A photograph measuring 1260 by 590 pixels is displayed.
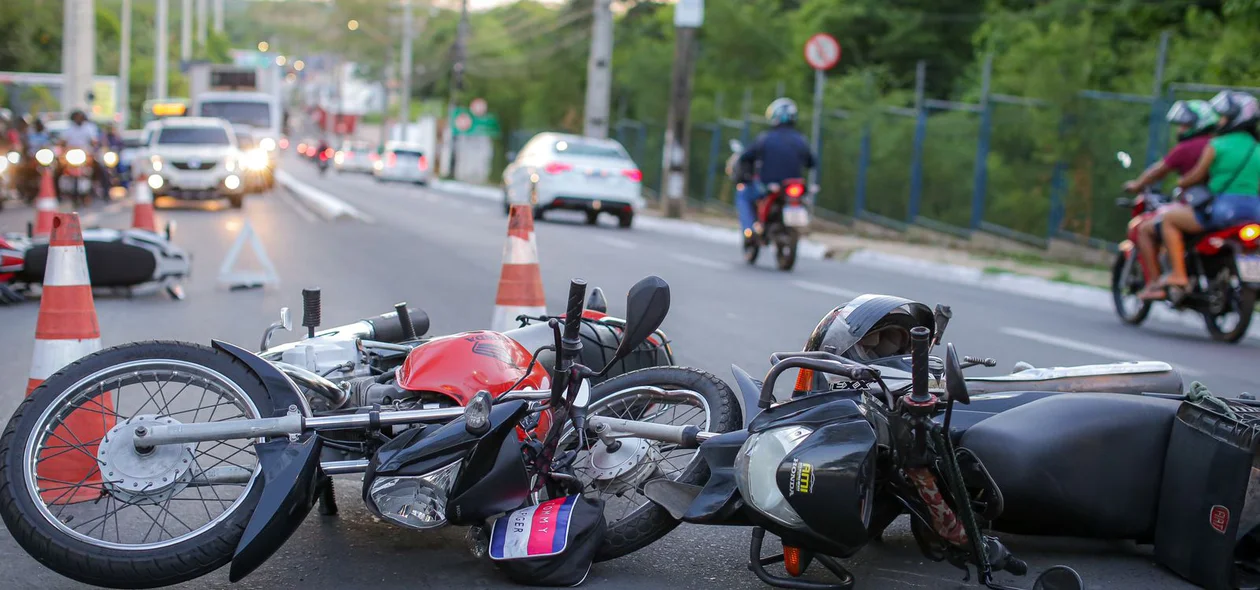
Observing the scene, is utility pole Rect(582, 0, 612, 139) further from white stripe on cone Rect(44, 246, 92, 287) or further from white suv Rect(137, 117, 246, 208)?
white stripe on cone Rect(44, 246, 92, 287)

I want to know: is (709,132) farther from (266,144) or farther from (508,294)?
(508,294)

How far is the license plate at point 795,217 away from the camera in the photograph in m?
14.1

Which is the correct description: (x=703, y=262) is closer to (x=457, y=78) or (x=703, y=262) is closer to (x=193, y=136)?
(x=193, y=136)

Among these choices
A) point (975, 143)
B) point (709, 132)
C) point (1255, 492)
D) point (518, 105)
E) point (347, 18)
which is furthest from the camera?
point (347, 18)

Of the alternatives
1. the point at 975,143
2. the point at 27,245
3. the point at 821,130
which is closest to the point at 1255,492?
the point at 27,245

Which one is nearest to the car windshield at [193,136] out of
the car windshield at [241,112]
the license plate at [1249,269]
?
the car windshield at [241,112]

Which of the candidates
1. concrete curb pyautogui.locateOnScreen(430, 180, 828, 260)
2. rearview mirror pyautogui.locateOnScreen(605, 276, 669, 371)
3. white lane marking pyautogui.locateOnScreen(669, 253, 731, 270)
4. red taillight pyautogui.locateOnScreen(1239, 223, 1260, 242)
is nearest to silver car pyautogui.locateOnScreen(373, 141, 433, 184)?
concrete curb pyautogui.locateOnScreen(430, 180, 828, 260)

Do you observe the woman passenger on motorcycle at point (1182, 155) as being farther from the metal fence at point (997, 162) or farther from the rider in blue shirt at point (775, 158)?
the metal fence at point (997, 162)

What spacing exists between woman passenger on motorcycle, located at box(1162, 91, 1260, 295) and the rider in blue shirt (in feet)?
16.9

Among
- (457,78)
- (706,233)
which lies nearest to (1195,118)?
(706,233)

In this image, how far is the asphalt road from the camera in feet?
12.7

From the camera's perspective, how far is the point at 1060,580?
3.43m

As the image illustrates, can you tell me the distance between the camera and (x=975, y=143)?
1977 cm

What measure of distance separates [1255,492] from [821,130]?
22.1 meters
